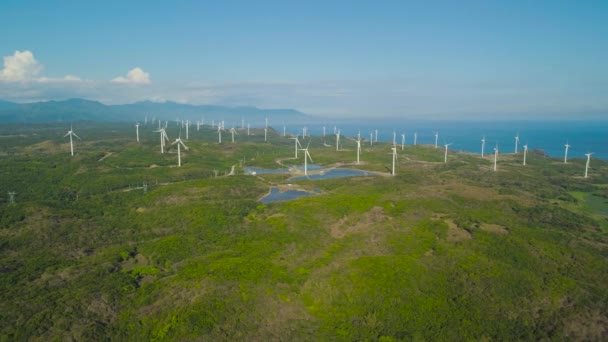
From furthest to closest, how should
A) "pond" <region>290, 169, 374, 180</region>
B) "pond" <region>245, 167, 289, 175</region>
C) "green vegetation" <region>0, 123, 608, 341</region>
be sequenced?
"pond" <region>245, 167, 289, 175</region>
"pond" <region>290, 169, 374, 180</region>
"green vegetation" <region>0, 123, 608, 341</region>

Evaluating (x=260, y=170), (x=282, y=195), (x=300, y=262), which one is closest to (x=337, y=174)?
(x=260, y=170)

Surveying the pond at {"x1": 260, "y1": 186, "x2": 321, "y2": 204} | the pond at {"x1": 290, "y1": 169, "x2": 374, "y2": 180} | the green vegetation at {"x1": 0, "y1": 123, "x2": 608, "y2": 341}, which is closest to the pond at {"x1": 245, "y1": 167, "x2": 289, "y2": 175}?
the pond at {"x1": 290, "y1": 169, "x2": 374, "y2": 180}

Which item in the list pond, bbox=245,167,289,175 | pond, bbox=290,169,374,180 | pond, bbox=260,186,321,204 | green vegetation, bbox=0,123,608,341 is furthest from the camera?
pond, bbox=245,167,289,175

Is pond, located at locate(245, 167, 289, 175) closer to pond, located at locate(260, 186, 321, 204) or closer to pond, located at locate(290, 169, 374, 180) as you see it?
pond, located at locate(290, 169, 374, 180)

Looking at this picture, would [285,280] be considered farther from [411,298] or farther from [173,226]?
[173,226]

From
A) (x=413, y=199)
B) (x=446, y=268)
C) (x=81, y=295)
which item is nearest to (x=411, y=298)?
(x=446, y=268)

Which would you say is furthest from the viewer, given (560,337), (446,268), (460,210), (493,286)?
(460,210)

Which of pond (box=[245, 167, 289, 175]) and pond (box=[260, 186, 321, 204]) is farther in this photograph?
pond (box=[245, 167, 289, 175])

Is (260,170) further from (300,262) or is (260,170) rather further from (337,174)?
(300,262)
